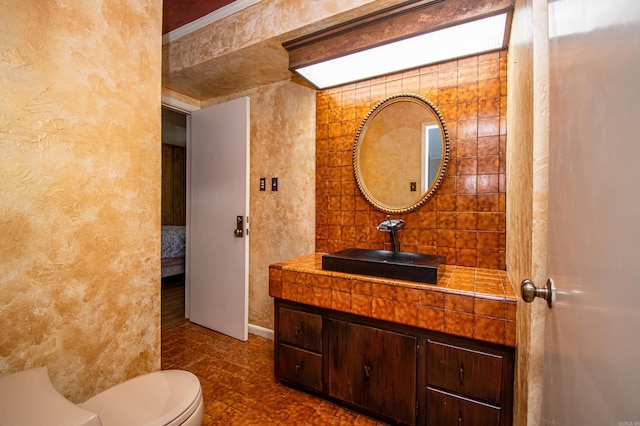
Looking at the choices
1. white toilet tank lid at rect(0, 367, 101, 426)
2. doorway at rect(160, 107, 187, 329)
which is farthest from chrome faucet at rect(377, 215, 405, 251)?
doorway at rect(160, 107, 187, 329)

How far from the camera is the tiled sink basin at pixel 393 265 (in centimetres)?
149

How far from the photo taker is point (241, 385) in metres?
1.97

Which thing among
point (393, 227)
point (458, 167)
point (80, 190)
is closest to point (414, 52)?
point (458, 167)

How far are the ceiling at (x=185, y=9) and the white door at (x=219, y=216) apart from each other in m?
0.66

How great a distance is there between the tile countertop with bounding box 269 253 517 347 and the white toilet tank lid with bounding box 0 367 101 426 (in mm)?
1157

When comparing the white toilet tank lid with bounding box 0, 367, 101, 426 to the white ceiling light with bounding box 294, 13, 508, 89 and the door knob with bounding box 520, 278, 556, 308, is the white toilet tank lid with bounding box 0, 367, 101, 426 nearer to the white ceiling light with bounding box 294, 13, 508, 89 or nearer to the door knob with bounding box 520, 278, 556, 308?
the door knob with bounding box 520, 278, 556, 308

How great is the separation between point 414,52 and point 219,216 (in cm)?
208

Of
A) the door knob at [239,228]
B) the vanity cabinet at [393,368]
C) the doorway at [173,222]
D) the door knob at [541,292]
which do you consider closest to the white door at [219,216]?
the door knob at [239,228]

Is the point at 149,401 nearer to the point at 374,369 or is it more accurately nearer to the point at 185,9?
the point at 374,369

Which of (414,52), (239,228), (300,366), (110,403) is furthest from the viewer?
(239,228)

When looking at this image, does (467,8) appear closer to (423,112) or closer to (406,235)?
(423,112)

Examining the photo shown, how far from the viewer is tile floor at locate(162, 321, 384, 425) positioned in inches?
65.2

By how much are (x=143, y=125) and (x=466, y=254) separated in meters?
1.98

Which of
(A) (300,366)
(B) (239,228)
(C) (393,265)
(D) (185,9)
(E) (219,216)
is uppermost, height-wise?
(D) (185,9)
